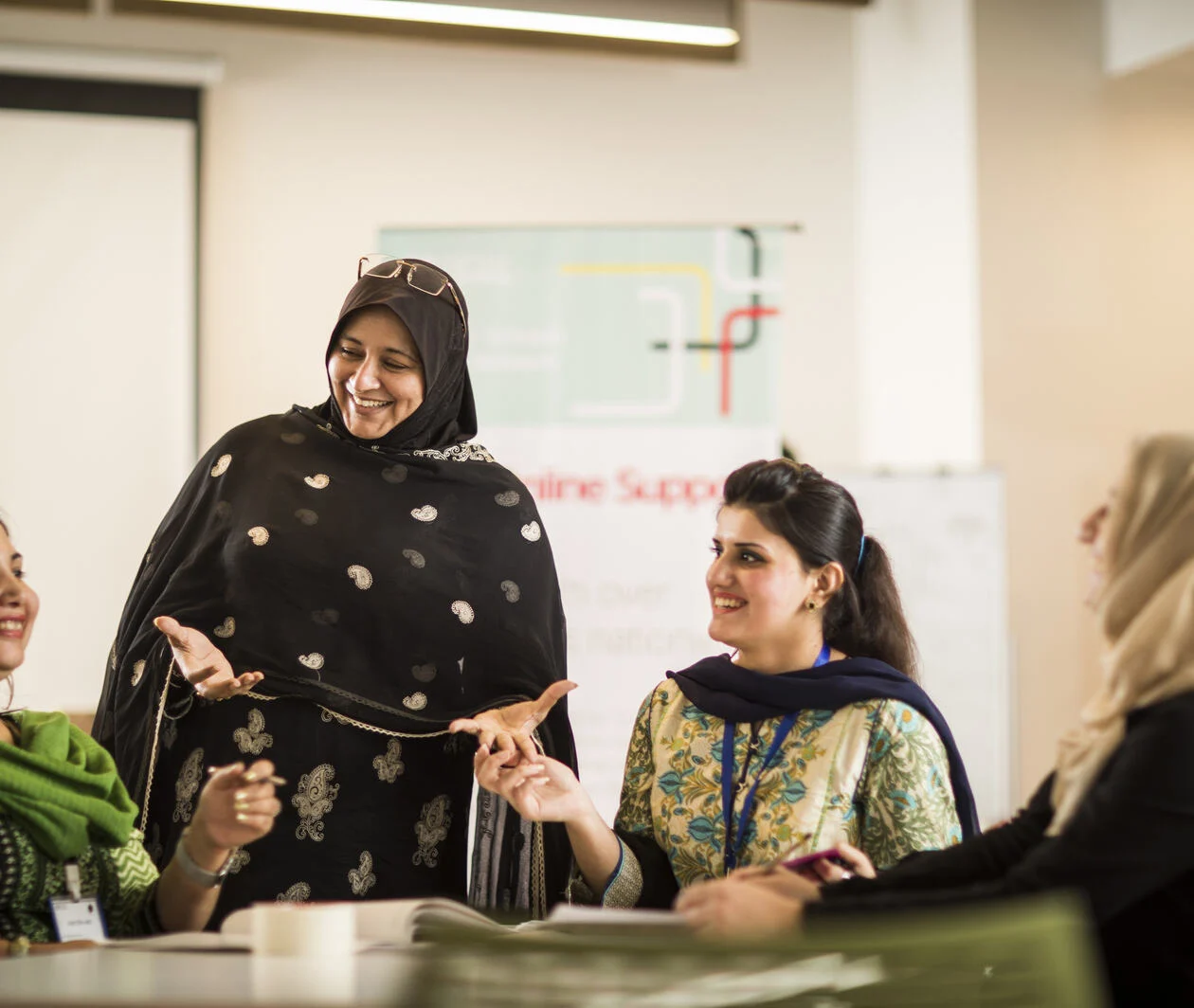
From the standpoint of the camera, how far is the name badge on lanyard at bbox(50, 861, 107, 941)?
170 cm

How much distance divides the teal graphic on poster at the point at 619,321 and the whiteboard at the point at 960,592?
57 cm

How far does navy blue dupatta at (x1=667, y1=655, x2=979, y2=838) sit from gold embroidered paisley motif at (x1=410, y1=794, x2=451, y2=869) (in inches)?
19.6

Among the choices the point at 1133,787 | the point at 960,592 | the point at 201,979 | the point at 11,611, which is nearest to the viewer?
the point at 201,979

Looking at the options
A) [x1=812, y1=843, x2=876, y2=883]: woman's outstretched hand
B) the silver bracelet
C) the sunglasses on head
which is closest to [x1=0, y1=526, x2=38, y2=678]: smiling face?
the silver bracelet

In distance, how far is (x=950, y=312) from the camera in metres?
4.72

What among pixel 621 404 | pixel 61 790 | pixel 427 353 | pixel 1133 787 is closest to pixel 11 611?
pixel 61 790

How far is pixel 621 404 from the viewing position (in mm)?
4449

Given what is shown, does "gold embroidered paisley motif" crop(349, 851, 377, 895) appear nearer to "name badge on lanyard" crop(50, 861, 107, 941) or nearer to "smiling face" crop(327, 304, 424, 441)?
"name badge on lanyard" crop(50, 861, 107, 941)

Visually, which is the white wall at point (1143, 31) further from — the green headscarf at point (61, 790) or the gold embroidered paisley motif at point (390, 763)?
the green headscarf at point (61, 790)

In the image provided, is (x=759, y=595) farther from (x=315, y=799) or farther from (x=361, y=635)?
(x=315, y=799)

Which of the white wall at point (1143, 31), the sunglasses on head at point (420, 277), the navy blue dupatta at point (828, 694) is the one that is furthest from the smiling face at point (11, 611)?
the white wall at point (1143, 31)

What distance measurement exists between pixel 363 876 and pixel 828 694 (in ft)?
2.70

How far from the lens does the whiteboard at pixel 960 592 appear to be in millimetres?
4324

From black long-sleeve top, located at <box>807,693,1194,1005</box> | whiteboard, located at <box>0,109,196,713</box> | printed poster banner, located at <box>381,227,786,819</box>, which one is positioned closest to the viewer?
black long-sleeve top, located at <box>807,693,1194,1005</box>
